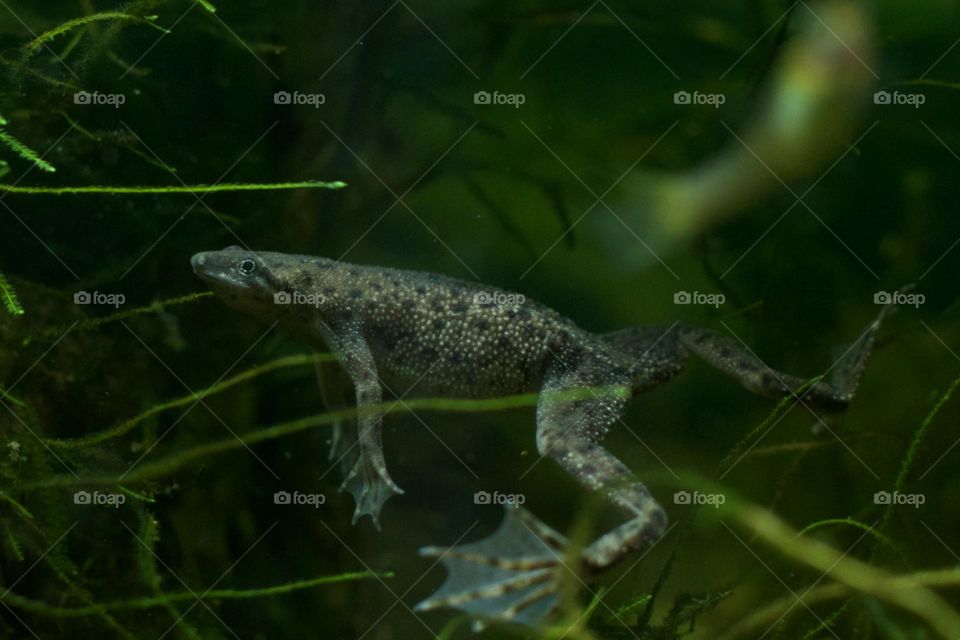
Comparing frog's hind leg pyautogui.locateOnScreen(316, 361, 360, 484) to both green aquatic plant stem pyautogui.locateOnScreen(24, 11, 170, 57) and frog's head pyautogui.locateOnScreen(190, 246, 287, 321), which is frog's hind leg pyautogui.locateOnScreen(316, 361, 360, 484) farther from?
green aquatic plant stem pyautogui.locateOnScreen(24, 11, 170, 57)

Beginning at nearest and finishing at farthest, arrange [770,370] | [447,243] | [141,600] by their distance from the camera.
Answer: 1. [141,600]
2. [770,370]
3. [447,243]

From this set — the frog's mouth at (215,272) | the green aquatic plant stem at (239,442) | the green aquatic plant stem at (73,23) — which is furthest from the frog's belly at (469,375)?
the green aquatic plant stem at (73,23)

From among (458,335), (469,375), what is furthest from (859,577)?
(458,335)

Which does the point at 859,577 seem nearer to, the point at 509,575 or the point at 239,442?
the point at 509,575

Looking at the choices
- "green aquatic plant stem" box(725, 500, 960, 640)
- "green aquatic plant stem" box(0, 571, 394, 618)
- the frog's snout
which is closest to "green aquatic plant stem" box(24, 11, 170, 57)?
the frog's snout

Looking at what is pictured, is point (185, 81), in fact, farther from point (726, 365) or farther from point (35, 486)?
point (726, 365)
